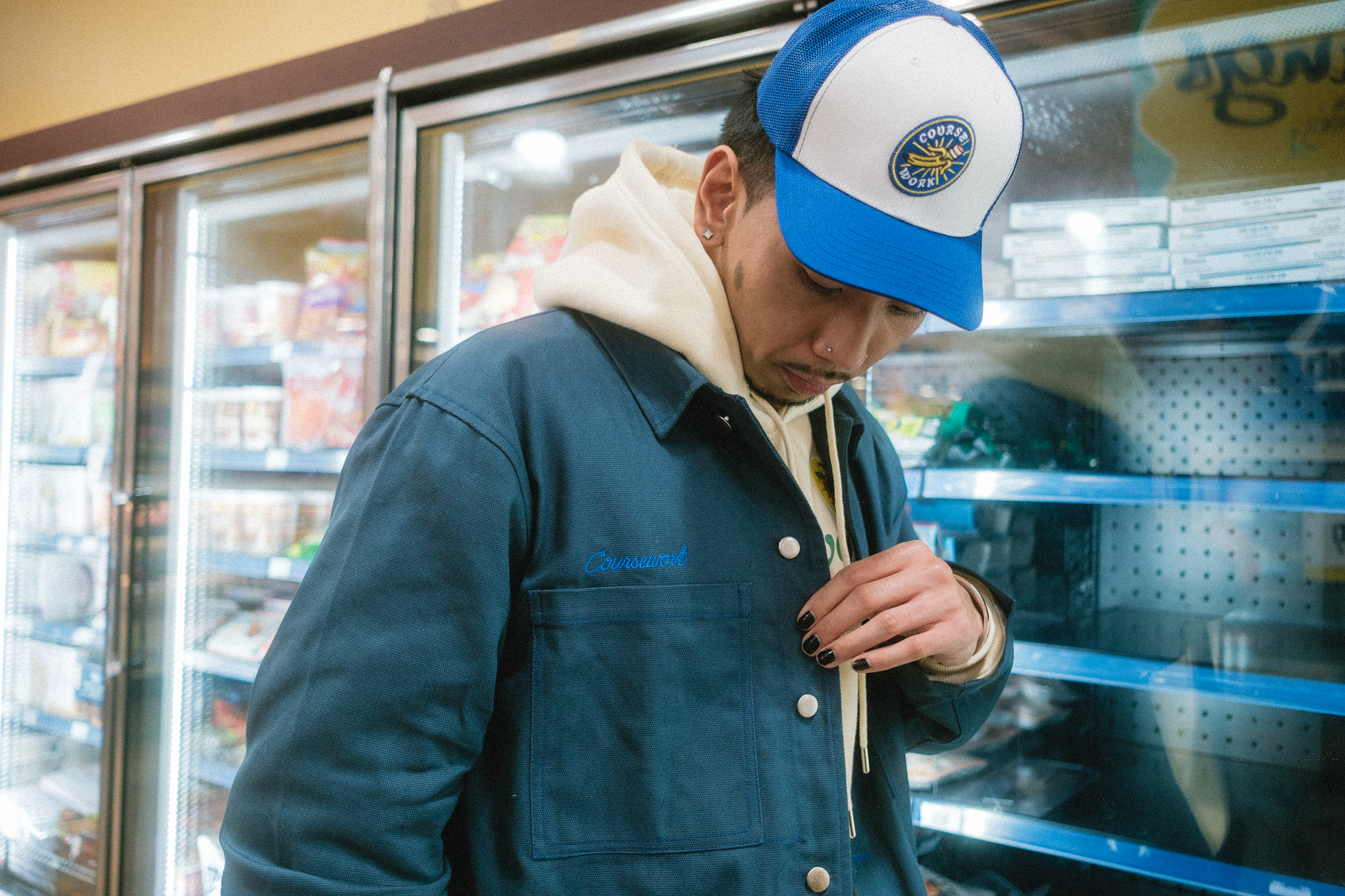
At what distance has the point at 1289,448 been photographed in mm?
A: 1383

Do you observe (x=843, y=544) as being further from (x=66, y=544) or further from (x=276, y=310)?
(x=66, y=544)

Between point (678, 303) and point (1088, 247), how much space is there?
38.2 inches

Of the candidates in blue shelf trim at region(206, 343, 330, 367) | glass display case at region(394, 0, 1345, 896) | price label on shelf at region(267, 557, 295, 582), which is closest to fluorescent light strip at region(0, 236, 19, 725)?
blue shelf trim at region(206, 343, 330, 367)

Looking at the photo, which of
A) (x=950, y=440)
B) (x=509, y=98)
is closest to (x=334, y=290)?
(x=509, y=98)

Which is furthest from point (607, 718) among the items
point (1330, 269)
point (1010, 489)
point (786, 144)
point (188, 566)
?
point (188, 566)

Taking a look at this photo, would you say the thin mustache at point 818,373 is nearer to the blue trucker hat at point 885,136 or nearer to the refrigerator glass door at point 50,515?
the blue trucker hat at point 885,136

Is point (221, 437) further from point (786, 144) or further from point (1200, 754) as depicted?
point (1200, 754)

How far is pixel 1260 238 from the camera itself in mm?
1231

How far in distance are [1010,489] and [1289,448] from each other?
53 centimetres

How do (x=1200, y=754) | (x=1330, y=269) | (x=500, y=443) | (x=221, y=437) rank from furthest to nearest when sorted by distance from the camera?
(x=221, y=437) → (x=1200, y=754) → (x=1330, y=269) → (x=500, y=443)

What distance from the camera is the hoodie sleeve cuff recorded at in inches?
33.8

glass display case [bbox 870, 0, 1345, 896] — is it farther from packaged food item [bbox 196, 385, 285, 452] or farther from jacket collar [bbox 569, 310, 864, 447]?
packaged food item [bbox 196, 385, 285, 452]

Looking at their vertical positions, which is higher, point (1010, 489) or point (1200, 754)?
point (1010, 489)

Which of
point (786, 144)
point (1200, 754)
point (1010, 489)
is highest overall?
point (786, 144)
